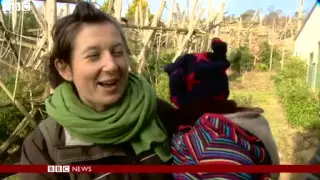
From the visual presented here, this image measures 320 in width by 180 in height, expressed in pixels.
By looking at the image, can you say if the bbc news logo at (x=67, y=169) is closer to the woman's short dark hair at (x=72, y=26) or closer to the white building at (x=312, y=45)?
the woman's short dark hair at (x=72, y=26)

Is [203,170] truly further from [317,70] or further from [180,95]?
[317,70]

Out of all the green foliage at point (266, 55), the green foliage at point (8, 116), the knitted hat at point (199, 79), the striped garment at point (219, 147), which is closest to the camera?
the striped garment at point (219, 147)

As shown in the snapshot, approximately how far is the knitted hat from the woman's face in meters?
0.13

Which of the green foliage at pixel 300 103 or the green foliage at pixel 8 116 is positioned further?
the green foliage at pixel 300 103

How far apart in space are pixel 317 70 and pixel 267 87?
4894 millimetres

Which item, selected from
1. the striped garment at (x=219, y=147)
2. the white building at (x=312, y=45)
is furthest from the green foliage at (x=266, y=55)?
the striped garment at (x=219, y=147)

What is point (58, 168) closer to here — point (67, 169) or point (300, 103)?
point (67, 169)

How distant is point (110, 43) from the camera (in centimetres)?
100

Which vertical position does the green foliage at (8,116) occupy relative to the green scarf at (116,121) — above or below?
below

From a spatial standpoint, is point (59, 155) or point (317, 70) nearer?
point (59, 155)

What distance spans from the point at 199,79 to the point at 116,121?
0.23 metres

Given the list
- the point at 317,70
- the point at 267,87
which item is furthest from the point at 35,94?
the point at 267,87

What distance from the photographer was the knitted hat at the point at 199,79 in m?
0.93

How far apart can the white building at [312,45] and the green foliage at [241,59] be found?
344 centimetres
